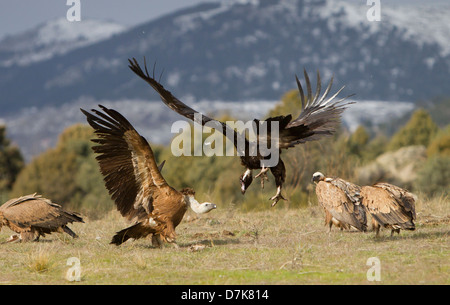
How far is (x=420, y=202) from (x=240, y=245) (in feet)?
16.2

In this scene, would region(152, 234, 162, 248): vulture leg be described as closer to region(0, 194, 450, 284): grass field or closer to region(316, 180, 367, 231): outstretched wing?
region(0, 194, 450, 284): grass field

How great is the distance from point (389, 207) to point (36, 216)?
16.2 ft

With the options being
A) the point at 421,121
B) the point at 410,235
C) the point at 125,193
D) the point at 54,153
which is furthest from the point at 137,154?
the point at 421,121

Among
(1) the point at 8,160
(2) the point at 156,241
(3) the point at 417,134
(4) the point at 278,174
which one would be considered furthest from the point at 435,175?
(1) the point at 8,160

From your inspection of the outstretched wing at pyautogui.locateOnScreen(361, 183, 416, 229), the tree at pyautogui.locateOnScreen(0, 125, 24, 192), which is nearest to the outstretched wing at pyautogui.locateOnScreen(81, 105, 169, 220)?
the outstretched wing at pyautogui.locateOnScreen(361, 183, 416, 229)

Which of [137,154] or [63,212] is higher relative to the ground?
[137,154]

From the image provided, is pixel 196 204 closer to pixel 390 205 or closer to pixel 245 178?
pixel 245 178

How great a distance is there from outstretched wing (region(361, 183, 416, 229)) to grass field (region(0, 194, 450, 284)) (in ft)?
0.91

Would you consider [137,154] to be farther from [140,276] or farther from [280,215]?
[280,215]

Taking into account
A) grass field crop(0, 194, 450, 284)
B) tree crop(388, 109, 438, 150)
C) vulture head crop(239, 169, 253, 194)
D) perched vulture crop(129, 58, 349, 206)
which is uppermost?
tree crop(388, 109, 438, 150)

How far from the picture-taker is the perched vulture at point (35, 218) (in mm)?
9695

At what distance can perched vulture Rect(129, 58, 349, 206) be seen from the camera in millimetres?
8930

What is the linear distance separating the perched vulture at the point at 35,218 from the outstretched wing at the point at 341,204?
361 cm

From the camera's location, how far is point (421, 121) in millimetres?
64062
